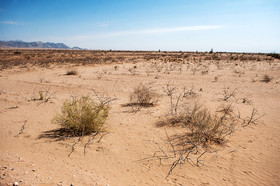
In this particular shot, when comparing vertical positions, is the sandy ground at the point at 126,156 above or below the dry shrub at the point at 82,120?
below

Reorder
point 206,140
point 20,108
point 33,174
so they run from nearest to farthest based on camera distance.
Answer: point 33,174
point 206,140
point 20,108

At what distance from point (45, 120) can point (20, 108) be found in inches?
78.1

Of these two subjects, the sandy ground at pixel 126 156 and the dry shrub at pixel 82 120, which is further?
the dry shrub at pixel 82 120

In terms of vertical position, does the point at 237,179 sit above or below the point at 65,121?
below

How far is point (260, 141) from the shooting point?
4855mm

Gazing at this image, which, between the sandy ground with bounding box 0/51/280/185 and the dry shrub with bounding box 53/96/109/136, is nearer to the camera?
the sandy ground with bounding box 0/51/280/185

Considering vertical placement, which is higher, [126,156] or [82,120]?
[82,120]

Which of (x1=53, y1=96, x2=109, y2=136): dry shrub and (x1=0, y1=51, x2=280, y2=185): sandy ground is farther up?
(x1=53, y1=96, x2=109, y2=136): dry shrub

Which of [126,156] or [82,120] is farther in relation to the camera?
[82,120]

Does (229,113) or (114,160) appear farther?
(229,113)

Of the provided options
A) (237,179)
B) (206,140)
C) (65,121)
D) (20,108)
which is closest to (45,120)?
(65,121)

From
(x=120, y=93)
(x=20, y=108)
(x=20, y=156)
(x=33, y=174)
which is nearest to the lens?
(x=33, y=174)

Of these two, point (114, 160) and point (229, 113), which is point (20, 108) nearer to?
point (114, 160)

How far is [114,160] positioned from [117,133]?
4.39 feet
